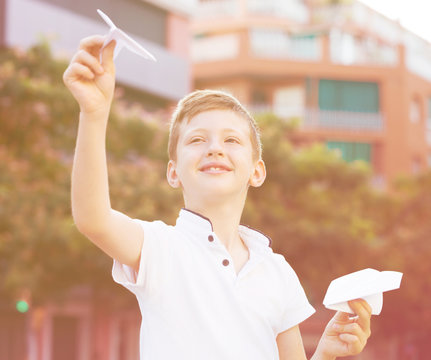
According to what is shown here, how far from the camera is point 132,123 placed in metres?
18.4

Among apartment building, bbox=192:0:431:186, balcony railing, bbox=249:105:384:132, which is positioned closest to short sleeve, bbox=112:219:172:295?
apartment building, bbox=192:0:431:186

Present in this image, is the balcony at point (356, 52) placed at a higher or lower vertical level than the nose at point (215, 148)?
higher

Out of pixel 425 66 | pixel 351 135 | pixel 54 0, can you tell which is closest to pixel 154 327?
pixel 54 0

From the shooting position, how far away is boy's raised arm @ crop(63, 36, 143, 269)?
92.2 inches

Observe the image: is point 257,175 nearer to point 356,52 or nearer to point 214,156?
point 214,156

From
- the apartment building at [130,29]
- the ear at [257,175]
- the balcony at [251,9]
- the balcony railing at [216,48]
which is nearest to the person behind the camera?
the ear at [257,175]

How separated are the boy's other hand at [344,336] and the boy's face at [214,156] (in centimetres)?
46

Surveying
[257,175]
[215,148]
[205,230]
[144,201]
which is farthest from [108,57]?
[144,201]

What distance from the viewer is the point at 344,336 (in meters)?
2.77

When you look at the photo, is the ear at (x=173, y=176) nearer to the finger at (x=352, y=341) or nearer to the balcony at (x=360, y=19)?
the finger at (x=352, y=341)

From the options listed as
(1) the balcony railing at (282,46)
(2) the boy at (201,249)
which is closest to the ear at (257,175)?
(2) the boy at (201,249)

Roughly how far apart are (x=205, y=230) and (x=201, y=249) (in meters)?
0.06

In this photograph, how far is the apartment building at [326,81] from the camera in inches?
1449

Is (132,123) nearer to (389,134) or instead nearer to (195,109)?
(195,109)
